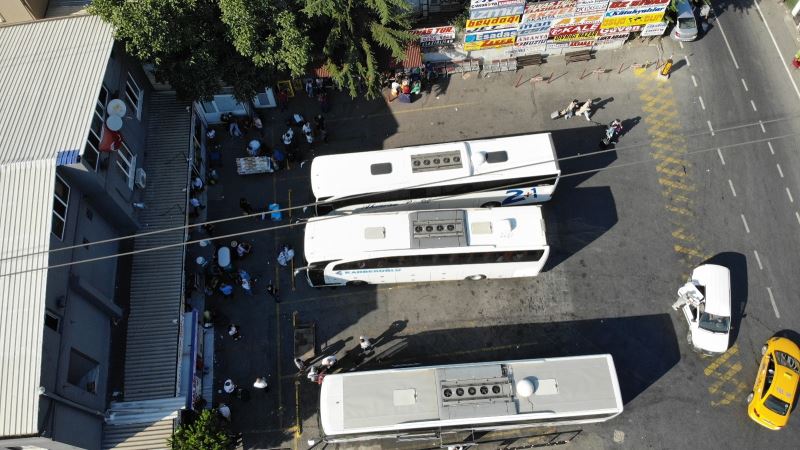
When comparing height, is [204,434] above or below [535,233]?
below

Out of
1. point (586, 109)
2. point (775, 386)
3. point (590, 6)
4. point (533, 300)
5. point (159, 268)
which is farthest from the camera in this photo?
point (586, 109)

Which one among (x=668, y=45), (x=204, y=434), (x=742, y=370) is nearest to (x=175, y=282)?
(x=204, y=434)

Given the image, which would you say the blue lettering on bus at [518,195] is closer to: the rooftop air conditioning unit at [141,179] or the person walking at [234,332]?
the person walking at [234,332]

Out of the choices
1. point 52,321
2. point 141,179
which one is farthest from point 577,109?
point 52,321

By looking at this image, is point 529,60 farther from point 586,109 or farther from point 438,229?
point 438,229

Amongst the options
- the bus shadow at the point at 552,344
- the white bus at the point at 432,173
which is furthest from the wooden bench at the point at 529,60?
the bus shadow at the point at 552,344

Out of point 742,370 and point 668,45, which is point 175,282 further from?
point 668,45
